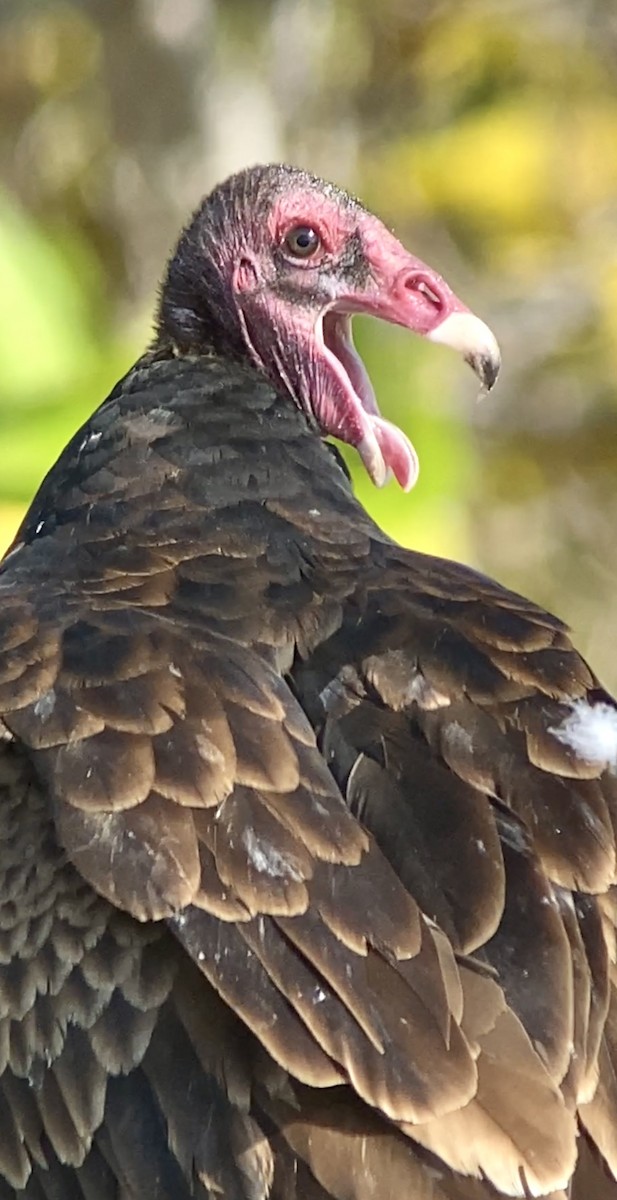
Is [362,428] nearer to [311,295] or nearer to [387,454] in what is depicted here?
[387,454]

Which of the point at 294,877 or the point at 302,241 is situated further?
the point at 302,241

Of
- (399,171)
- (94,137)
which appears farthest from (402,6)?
(94,137)

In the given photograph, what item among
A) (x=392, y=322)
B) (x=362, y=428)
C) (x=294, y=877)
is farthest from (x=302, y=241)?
(x=294, y=877)

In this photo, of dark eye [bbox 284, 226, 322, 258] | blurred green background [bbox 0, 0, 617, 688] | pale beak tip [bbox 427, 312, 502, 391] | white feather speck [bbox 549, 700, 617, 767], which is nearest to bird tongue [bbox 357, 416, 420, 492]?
pale beak tip [bbox 427, 312, 502, 391]

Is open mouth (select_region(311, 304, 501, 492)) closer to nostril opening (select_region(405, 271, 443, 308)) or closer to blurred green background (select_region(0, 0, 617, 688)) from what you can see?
nostril opening (select_region(405, 271, 443, 308))

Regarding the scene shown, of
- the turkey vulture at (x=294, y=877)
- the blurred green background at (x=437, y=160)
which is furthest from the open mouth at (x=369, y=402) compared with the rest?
the blurred green background at (x=437, y=160)

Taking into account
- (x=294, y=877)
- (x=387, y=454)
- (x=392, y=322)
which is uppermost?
(x=392, y=322)

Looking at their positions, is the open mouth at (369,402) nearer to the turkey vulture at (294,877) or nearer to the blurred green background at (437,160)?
the turkey vulture at (294,877)
